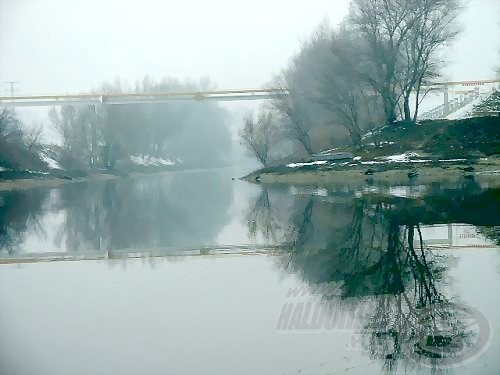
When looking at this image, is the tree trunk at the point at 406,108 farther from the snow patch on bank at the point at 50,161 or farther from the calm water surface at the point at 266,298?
the snow patch on bank at the point at 50,161

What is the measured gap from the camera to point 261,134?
31016 millimetres

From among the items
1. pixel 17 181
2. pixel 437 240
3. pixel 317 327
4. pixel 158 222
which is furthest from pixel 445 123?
pixel 17 181

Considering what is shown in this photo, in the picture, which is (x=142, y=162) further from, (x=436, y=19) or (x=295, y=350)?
(x=295, y=350)

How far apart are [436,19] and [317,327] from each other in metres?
24.0

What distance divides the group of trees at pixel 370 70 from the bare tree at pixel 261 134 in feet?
6.51

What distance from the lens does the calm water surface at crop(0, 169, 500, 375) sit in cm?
354

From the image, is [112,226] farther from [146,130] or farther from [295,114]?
[146,130]

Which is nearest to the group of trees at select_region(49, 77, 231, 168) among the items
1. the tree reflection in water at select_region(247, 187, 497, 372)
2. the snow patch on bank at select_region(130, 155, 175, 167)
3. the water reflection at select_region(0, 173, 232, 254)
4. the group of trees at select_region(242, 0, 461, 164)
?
the snow patch on bank at select_region(130, 155, 175, 167)

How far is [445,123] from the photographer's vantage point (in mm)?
23922

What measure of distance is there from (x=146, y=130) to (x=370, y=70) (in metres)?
29.2

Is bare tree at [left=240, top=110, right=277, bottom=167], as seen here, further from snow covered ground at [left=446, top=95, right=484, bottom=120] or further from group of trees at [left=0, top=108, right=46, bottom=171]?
group of trees at [left=0, top=108, right=46, bottom=171]

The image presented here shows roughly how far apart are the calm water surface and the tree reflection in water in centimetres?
2

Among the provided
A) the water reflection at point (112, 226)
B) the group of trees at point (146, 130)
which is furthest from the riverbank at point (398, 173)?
the group of trees at point (146, 130)

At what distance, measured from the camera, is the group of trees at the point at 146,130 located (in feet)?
146
